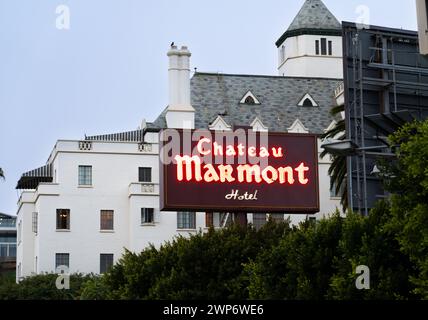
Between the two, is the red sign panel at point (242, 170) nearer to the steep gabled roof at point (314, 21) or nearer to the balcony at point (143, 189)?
the balcony at point (143, 189)

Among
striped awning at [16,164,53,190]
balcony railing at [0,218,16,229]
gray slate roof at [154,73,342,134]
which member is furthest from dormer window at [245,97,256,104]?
balcony railing at [0,218,16,229]

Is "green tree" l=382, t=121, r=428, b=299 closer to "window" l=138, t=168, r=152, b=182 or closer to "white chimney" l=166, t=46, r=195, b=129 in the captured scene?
"white chimney" l=166, t=46, r=195, b=129

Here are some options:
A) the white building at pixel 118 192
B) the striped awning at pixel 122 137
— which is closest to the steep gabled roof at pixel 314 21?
the white building at pixel 118 192

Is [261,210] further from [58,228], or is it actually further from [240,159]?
[58,228]

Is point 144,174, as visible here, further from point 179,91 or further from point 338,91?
point 338,91

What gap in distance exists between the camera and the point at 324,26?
132125 mm

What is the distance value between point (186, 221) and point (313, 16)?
45.7 metres

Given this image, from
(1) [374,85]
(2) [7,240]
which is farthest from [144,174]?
(2) [7,240]

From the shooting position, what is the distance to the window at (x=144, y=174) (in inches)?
3851

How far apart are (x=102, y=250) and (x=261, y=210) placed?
35401 millimetres

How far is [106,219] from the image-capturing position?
9606 centimetres

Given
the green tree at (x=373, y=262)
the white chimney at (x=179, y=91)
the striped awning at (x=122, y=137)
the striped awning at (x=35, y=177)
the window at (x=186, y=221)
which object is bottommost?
the green tree at (x=373, y=262)
